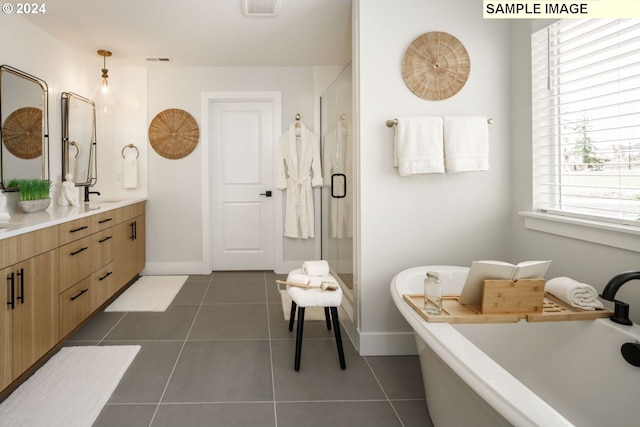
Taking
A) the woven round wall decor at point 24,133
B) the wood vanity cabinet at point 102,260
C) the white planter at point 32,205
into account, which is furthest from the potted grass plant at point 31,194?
the wood vanity cabinet at point 102,260

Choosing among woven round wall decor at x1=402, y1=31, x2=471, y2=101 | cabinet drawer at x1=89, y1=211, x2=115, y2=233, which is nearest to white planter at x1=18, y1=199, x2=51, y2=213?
cabinet drawer at x1=89, y1=211, x2=115, y2=233

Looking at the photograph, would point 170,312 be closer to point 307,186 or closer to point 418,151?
point 307,186

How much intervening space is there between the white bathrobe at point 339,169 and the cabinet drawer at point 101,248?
196 centimetres

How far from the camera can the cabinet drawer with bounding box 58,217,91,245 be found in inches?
101

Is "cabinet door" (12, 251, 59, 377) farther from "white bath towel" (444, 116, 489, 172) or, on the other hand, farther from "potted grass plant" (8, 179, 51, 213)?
"white bath towel" (444, 116, 489, 172)

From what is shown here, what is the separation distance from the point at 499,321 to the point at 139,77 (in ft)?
14.7

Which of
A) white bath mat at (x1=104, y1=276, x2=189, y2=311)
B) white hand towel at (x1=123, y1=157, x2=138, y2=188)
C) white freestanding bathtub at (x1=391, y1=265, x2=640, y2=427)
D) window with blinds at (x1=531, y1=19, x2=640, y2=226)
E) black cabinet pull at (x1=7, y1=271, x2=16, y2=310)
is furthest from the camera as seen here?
white hand towel at (x1=123, y1=157, x2=138, y2=188)

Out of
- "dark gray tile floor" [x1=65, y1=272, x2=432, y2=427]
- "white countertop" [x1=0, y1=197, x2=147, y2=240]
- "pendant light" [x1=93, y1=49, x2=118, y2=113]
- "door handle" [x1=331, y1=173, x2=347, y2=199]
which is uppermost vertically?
"pendant light" [x1=93, y1=49, x2=118, y2=113]

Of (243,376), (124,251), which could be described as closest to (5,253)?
(243,376)

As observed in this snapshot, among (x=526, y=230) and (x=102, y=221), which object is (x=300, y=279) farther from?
Answer: (x=102, y=221)

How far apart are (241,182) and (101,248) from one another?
A: 6.17 ft

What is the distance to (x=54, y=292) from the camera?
246cm

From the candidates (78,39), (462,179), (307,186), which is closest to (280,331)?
(462,179)

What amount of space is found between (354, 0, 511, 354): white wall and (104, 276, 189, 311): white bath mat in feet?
6.53
